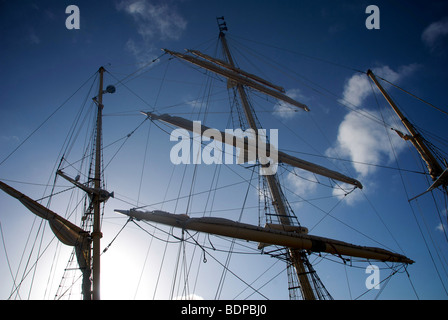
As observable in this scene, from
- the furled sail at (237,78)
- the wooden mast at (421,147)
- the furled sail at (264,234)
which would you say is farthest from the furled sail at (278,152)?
the furled sail at (237,78)

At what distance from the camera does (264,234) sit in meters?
10.4

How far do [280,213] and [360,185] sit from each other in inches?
263

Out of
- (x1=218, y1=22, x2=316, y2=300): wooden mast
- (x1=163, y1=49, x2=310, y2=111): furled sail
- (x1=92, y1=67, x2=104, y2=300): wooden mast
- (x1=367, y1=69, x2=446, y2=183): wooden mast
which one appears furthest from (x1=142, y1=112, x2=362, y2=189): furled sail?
(x1=163, y1=49, x2=310, y2=111): furled sail

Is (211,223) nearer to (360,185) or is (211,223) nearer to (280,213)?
(280,213)

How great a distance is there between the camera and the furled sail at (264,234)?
361 inches

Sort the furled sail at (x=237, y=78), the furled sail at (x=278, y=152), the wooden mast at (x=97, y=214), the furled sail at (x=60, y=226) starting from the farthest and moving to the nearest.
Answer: the furled sail at (x=237, y=78) < the furled sail at (x=278, y=152) < the furled sail at (x=60, y=226) < the wooden mast at (x=97, y=214)

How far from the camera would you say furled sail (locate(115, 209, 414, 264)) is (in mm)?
9180

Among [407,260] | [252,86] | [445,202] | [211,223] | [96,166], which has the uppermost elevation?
[252,86]

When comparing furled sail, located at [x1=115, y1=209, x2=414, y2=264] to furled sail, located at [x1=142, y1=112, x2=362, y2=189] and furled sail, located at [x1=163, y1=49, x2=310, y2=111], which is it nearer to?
furled sail, located at [x1=142, y1=112, x2=362, y2=189]

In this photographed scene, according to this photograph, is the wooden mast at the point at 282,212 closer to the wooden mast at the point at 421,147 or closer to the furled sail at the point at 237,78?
the furled sail at the point at 237,78

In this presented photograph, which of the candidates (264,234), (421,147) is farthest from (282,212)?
(421,147)
